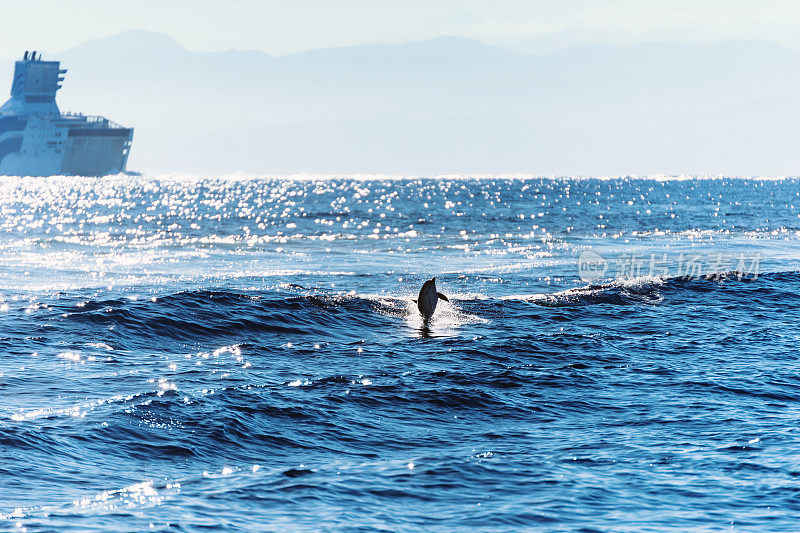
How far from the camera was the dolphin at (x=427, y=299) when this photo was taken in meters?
27.2

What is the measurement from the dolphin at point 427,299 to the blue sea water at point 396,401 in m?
1.00

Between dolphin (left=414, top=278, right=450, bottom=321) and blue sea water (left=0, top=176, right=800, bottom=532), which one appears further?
dolphin (left=414, top=278, right=450, bottom=321)

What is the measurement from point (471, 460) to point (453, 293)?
1995 centimetres

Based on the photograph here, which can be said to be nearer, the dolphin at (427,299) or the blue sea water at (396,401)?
the blue sea water at (396,401)

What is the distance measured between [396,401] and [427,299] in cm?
963

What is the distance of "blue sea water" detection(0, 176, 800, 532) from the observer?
12.3 meters

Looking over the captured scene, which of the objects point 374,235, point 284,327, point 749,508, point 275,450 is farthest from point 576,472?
point 374,235

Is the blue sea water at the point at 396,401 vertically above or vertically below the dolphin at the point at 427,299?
below

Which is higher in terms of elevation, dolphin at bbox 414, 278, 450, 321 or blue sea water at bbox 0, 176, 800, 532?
dolphin at bbox 414, 278, 450, 321

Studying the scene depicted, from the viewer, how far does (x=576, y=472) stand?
13672 millimetres

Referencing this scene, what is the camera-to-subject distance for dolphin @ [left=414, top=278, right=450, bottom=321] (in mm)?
27234

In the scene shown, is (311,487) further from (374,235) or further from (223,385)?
(374,235)

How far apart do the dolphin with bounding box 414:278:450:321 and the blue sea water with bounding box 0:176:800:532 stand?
3.27 ft

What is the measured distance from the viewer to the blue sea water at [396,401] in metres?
12.3
